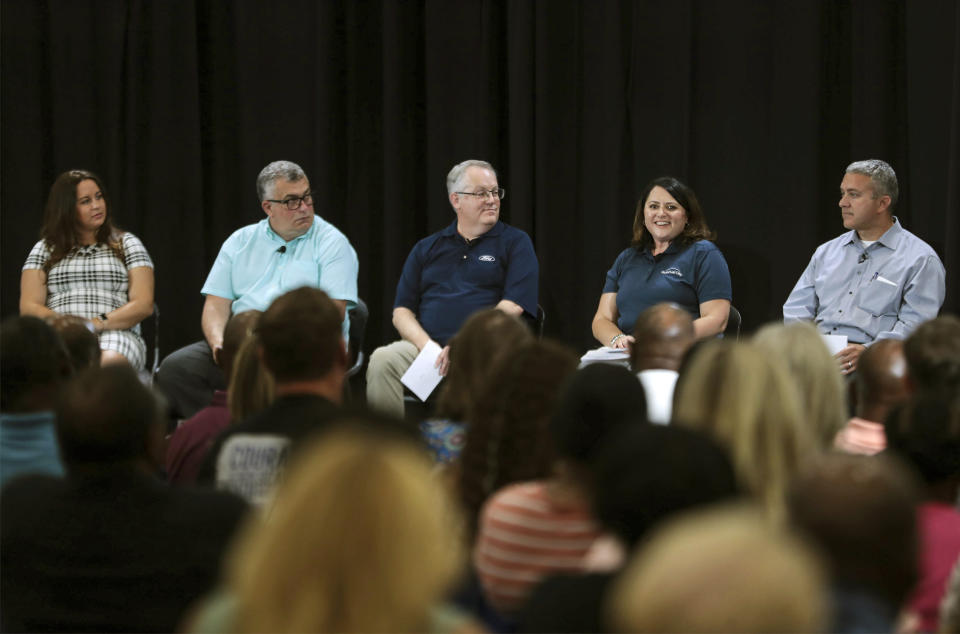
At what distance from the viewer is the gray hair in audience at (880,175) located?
14.9ft

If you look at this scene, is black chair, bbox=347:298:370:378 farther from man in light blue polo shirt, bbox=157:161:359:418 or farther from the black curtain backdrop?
the black curtain backdrop

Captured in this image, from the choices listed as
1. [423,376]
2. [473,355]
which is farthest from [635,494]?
[423,376]

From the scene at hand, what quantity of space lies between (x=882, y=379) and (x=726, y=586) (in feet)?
5.85

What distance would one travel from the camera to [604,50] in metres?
5.32

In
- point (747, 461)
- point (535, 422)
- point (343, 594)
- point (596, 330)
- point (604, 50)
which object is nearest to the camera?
point (343, 594)

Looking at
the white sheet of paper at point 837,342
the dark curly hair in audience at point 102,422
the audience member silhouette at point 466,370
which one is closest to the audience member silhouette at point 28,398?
the dark curly hair in audience at point 102,422

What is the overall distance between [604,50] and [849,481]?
14.6 ft

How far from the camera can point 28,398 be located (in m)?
2.22

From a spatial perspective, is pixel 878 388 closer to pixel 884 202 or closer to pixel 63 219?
pixel 884 202

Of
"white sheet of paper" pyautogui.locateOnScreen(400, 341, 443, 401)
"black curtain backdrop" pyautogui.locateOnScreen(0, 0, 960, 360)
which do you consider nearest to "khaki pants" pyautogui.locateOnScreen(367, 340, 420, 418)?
"white sheet of paper" pyautogui.locateOnScreen(400, 341, 443, 401)

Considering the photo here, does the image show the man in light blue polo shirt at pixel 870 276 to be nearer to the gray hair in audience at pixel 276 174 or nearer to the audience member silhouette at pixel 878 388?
the audience member silhouette at pixel 878 388

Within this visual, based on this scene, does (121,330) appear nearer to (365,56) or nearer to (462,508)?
(365,56)

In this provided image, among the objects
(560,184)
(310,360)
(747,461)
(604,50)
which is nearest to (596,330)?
(560,184)

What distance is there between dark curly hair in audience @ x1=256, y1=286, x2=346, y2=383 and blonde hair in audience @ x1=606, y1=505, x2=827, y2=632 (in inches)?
56.8
